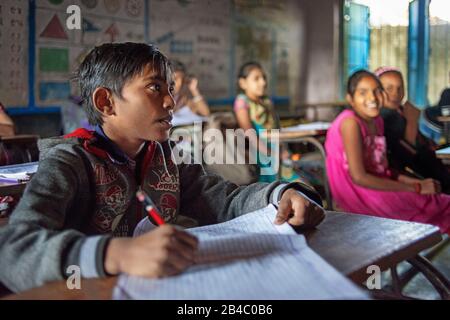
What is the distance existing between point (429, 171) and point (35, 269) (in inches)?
99.6

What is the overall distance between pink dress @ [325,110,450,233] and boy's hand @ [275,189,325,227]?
1.55 m

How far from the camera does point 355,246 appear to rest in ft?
2.78

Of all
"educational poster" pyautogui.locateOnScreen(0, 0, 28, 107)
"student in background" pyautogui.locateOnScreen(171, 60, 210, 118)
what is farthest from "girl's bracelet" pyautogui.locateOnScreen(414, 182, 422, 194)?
"educational poster" pyautogui.locateOnScreen(0, 0, 28, 107)

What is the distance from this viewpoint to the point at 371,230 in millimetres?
949

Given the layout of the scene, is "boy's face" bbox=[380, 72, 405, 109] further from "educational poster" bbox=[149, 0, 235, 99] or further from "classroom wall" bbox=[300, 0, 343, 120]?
"classroom wall" bbox=[300, 0, 343, 120]

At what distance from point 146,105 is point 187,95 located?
411 centimetres

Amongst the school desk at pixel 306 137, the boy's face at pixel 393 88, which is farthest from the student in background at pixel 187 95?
the boy's face at pixel 393 88

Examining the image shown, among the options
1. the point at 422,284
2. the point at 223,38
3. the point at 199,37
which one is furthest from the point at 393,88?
the point at 223,38

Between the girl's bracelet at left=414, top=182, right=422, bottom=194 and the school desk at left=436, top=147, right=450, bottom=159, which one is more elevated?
the school desk at left=436, top=147, right=450, bottom=159

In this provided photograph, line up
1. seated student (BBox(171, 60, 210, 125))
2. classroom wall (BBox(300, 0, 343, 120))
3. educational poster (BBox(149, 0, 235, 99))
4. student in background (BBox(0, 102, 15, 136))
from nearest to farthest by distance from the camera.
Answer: student in background (BBox(0, 102, 15, 136))
seated student (BBox(171, 60, 210, 125))
educational poster (BBox(149, 0, 235, 99))
classroom wall (BBox(300, 0, 343, 120))

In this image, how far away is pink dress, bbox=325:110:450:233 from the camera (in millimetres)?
2393

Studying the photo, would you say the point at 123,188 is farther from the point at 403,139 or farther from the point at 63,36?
the point at 63,36
